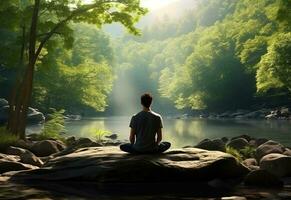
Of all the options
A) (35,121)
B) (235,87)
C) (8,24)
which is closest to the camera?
(8,24)

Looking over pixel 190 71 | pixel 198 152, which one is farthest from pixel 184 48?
pixel 198 152

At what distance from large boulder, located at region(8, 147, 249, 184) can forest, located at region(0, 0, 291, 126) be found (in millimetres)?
11989

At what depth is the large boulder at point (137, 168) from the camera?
33.6ft

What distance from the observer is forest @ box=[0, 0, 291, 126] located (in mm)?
23323

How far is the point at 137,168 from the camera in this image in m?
10.3

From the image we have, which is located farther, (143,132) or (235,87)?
(235,87)

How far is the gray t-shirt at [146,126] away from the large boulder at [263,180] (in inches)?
92.0

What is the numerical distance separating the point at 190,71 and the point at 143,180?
244 ft

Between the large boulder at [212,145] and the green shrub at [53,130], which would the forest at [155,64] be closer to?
the green shrub at [53,130]

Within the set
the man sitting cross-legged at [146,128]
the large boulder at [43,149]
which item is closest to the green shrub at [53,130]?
the large boulder at [43,149]

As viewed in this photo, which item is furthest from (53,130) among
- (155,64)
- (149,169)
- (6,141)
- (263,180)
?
(155,64)

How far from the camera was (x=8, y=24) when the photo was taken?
21.1 meters

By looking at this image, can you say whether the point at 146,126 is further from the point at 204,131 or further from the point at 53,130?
the point at 204,131

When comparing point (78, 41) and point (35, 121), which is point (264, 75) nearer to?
point (35, 121)
